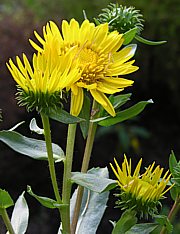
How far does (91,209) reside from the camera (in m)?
0.72

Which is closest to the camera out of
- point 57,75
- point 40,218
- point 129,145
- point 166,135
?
point 57,75

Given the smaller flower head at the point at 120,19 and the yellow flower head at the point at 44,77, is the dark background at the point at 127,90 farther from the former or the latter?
the yellow flower head at the point at 44,77

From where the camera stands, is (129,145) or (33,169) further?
(129,145)

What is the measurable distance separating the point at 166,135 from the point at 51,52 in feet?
8.43

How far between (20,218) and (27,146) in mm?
117

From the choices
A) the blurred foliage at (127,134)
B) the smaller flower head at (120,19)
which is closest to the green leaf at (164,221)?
the smaller flower head at (120,19)

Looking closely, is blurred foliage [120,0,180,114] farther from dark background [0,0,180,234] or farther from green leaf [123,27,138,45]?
green leaf [123,27,138,45]

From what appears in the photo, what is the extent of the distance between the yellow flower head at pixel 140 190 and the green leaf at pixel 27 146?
84 mm

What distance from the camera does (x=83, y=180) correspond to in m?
0.58

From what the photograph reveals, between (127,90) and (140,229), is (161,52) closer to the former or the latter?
(127,90)

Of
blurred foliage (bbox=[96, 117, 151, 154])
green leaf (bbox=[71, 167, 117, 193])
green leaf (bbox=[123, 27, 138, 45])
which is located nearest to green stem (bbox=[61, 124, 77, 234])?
green leaf (bbox=[71, 167, 117, 193])

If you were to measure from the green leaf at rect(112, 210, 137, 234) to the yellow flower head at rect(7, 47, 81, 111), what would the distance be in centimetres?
16

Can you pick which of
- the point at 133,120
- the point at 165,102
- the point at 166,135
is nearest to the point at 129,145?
the point at 133,120

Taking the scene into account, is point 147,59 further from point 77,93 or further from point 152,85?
point 77,93
